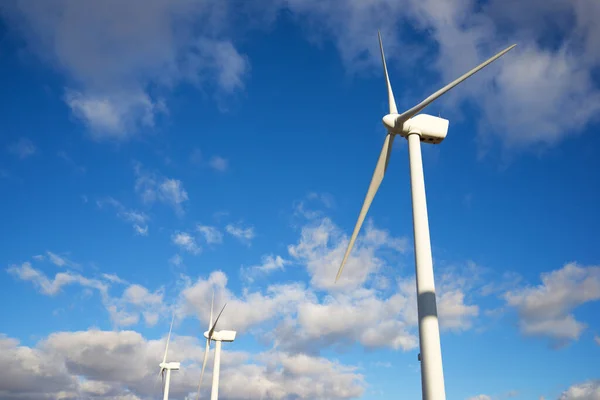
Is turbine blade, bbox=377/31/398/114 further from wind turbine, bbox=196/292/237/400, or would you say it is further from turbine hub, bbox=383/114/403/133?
wind turbine, bbox=196/292/237/400

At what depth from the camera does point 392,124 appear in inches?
1471

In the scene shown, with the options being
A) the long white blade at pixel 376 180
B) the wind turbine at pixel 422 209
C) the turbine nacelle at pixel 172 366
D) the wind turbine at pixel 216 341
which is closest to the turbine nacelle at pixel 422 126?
the wind turbine at pixel 422 209

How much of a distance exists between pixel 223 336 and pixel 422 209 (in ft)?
303

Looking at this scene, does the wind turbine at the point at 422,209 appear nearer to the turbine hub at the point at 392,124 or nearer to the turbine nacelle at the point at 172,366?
the turbine hub at the point at 392,124

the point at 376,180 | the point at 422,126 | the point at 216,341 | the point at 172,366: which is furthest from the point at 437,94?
the point at 172,366

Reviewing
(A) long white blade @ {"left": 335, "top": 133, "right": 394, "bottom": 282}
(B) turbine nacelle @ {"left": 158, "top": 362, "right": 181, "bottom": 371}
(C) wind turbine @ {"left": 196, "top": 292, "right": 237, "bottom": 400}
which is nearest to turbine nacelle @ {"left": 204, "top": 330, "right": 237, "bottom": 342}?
(C) wind turbine @ {"left": 196, "top": 292, "right": 237, "bottom": 400}

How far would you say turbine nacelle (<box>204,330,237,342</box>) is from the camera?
11231cm

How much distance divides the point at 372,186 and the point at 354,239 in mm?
5143

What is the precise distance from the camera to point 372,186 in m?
40.4

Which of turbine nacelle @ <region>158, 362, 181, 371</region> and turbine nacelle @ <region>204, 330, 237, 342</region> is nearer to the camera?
turbine nacelle @ <region>204, 330, 237, 342</region>

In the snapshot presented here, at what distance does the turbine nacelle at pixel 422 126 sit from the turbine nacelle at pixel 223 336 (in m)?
87.7

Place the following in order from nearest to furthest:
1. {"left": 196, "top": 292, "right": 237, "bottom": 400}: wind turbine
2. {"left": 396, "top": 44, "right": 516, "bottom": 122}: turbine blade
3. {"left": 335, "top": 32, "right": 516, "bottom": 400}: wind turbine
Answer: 1. {"left": 335, "top": 32, "right": 516, "bottom": 400}: wind turbine
2. {"left": 396, "top": 44, "right": 516, "bottom": 122}: turbine blade
3. {"left": 196, "top": 292, "right": 237, "bottom": 400}: wind turbine

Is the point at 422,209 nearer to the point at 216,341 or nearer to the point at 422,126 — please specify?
the point at 422,126

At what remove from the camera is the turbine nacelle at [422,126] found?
121ft
